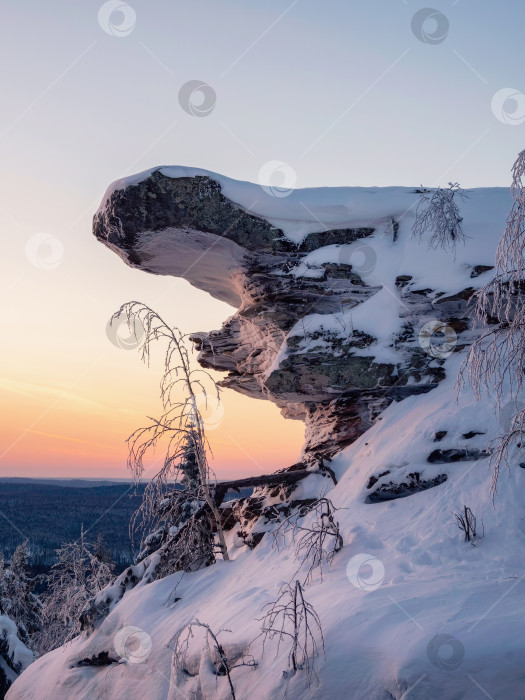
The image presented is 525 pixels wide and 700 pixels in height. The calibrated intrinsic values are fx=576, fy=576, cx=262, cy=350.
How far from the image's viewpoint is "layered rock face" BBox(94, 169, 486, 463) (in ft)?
39.8

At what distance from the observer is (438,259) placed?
12805 mm

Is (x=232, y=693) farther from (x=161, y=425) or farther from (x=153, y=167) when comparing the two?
(x=153, y=167)

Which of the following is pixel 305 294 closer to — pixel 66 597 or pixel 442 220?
pixel 442 220

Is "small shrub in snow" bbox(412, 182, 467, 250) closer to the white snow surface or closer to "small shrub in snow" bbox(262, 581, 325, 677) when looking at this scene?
the white snow surface

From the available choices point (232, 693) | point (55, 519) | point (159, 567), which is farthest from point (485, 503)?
point (55, 519)

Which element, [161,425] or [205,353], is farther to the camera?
[205,353]

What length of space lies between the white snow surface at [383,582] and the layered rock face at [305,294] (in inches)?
10.7

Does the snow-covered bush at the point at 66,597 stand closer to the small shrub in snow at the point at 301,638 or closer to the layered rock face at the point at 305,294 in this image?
the small shrub in snow at the point at 301,638

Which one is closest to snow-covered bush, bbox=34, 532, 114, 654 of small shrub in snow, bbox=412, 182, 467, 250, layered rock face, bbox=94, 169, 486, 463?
layered rock face, bbox=94, 169, 486, 463

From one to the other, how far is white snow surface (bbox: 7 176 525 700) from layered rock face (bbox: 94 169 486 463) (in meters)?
0.27

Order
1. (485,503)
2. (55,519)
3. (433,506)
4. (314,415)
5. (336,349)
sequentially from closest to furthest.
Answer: (485,503) → (433,506) → (336,349) → (314,415) → (55,519)

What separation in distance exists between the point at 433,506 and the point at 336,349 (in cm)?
483

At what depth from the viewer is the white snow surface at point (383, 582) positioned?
17.1 ft

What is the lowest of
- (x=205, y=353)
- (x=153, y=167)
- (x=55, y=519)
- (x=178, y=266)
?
(x=55, y=519)
